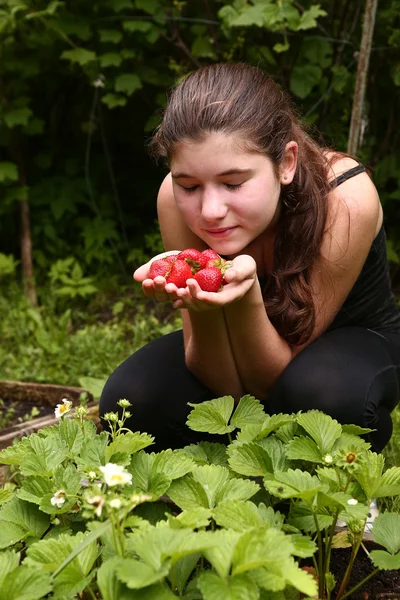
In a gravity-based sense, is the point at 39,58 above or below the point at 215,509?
above

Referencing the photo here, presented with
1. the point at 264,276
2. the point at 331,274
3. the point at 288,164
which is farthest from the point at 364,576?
the point at 288,164

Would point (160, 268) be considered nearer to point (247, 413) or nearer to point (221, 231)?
point (221, 231)

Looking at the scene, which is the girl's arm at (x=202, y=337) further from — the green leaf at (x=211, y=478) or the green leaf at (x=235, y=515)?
the green leaf at (x=235, y=515)

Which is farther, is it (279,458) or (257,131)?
(257,131)

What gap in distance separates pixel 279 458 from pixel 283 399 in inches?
17.6

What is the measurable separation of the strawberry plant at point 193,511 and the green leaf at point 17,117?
2.76 m

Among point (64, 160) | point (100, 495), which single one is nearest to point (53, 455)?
point (100, 495)

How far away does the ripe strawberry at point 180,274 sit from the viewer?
1.82 m

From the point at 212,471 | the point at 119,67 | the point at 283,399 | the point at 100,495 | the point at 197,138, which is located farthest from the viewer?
the point at 119,67

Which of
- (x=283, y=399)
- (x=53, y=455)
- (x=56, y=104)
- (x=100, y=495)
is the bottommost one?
(x=283, y=399)

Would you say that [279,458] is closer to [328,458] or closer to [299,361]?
[328,458]

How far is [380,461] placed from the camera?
1489mm

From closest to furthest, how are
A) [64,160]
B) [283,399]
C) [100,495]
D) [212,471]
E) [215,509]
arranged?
[100,495]
[215,509]
[212,471]
[283,399]
[64,160]

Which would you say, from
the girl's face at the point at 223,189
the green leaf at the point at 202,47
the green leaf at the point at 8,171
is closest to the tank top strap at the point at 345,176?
the girl's face at the point at 223,189
